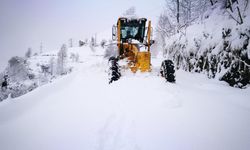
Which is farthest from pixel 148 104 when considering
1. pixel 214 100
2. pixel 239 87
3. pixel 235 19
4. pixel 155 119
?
pixel 235 19

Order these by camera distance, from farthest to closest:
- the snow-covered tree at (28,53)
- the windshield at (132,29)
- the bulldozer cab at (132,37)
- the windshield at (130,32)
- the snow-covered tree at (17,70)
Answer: the snow-covered tree at (28,53)
the snow-covered tree at (17,70)
the windshield at (130,32)
the windshield at (132,29)
the bulldozer cab at (132,37)

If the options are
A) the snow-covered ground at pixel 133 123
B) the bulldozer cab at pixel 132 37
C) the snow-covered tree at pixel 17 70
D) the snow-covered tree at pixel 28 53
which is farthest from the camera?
the snow-covered tree at pixel 28 53

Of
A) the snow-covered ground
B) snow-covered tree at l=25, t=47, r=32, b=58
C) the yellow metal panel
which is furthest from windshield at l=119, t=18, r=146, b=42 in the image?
snow-covered tree at l=25, t=47, r=32, b=58

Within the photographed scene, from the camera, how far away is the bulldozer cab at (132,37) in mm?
8250

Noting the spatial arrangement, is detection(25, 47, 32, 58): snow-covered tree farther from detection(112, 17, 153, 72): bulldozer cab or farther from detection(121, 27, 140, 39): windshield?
detection(121, 27, 140, 39): windshield

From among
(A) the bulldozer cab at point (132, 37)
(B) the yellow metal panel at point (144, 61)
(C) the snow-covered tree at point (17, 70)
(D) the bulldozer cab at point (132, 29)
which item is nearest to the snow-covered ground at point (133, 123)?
(B) the yellow metal panel at point (144, 61)

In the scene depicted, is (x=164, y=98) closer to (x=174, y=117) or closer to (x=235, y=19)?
(x=174, y=117)

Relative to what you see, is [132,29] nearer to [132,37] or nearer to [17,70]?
[132,37]

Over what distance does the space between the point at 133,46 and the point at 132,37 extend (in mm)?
1178

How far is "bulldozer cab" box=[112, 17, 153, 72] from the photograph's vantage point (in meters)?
8.25

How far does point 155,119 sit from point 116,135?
3.20 feet

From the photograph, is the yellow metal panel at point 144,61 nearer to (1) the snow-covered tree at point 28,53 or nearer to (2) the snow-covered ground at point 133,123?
(2) the snow-covered ground at point 133,123

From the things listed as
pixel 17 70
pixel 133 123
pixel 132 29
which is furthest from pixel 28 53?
pixel 133 123

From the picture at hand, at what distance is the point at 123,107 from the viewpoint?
4.50m
